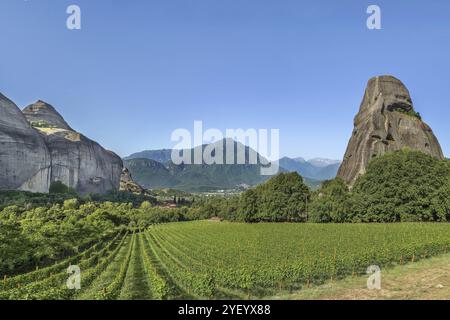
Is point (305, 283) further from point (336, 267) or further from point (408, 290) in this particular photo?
point (408, 290)

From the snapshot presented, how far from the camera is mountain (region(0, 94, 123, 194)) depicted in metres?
146

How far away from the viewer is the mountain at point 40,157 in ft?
481

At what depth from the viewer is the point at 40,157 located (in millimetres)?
161000

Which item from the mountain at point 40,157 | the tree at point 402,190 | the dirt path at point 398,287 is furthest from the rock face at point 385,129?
the mountain at point 40,157

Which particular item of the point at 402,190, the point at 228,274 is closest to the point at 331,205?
the point at 402,190

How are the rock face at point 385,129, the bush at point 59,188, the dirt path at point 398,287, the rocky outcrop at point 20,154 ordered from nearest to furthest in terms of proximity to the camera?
the dirt path at point 398,287, the rock face at point 385,129, the rocky outcrop at point 20,154, the bush at point 59,188

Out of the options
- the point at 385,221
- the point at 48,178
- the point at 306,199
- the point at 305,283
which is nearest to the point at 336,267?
the point at 305,283

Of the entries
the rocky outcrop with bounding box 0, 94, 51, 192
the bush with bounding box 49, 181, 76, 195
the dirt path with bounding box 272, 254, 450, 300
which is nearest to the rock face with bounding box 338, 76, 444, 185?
the dirt path with bounding box 272, 254, 450, 300

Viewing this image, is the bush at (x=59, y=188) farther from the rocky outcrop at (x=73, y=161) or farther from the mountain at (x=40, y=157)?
the rocky outcrop at (x=73, y=161)

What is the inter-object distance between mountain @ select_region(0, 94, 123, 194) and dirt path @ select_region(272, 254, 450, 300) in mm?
157615

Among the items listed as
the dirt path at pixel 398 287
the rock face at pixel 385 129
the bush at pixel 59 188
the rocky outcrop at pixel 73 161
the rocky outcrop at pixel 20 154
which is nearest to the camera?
the dirt path at pixel 398 287

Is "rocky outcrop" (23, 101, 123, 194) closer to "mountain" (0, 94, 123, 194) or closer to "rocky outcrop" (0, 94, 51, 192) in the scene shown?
"mountain" (0, 94, 123, 194)

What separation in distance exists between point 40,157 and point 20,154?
1120 cm

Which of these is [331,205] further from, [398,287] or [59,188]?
[59,188]
